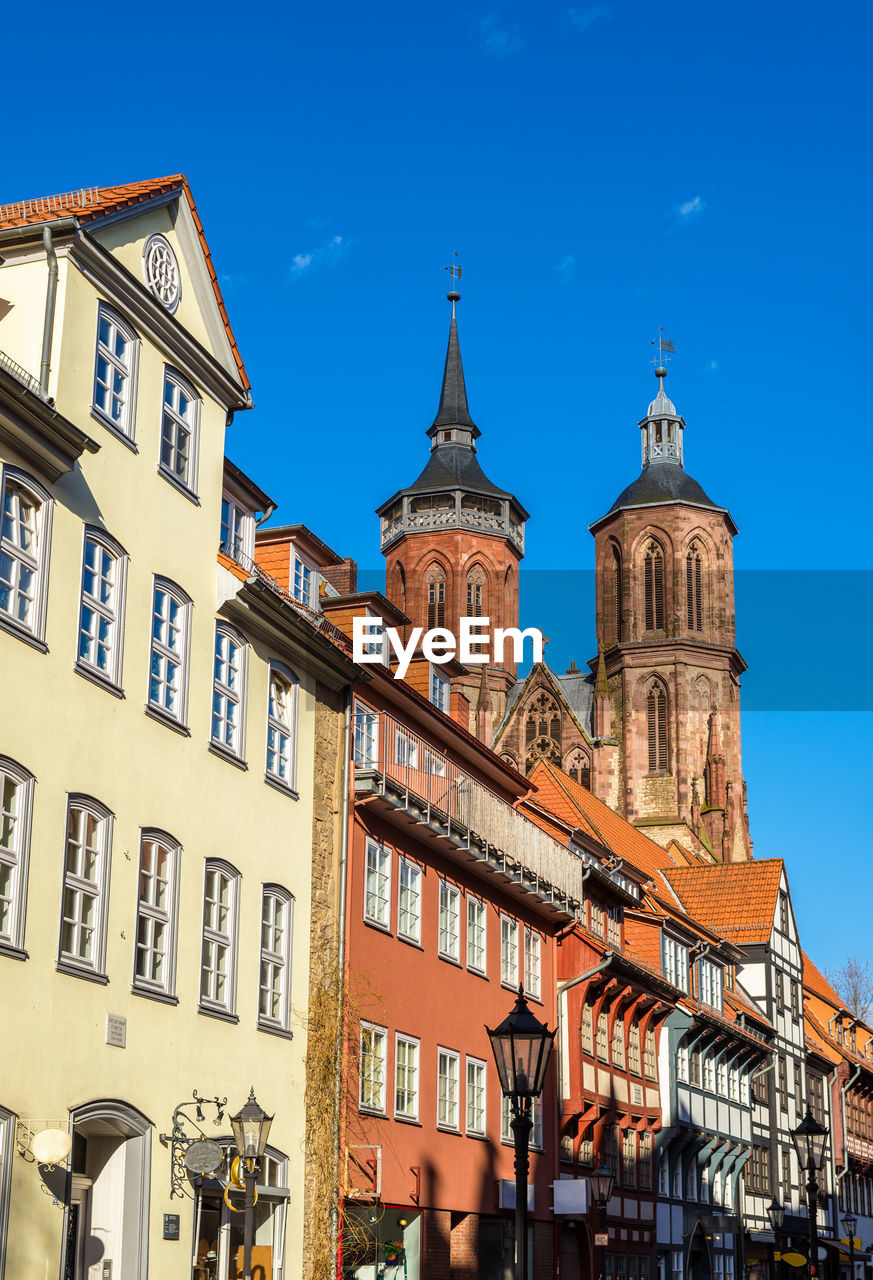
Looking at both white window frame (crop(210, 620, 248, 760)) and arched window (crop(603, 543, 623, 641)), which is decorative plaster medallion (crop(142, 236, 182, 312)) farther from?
arched window (crop(603, 543, 623, 641))

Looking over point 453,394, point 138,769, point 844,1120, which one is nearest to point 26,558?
point 138,769

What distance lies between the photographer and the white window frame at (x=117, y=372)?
63.0 feet

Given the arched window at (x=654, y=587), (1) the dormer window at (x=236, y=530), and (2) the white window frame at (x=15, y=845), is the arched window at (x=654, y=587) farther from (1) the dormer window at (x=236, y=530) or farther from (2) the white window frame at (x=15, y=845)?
(2) the white window frame at (x=15, y=845)

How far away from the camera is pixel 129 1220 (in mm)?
18188

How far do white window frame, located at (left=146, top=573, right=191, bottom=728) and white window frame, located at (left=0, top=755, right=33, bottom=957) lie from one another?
2.92 meters

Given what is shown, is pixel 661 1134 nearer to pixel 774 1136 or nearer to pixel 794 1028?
pixel 774 1136

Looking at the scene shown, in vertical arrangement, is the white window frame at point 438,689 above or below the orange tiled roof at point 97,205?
below

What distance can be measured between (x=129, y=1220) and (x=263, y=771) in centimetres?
589

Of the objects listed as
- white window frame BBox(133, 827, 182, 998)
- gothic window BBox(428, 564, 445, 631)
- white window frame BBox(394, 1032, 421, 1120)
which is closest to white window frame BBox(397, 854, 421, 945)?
white window frame BBox(394, 1032, 421, 1120)

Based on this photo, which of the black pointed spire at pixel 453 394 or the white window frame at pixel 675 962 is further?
the black pointed spire at pixel 453 394

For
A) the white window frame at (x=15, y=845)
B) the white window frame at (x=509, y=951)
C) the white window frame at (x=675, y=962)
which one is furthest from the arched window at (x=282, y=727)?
the white window frame at (x=675, y=962)

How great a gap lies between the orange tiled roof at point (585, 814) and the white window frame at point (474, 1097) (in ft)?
32.2

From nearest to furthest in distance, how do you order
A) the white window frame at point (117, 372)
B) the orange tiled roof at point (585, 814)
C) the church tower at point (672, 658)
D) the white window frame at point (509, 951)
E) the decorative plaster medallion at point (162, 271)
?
the white window frame at point (117, 372) → the decorative plaster medallion at point (162, 271) → the white window frame at point (509, 951) → the orange tiled roof at point (585, 814) → the church tower at point (672, 658)

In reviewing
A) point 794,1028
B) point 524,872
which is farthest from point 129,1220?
point 794,1028
